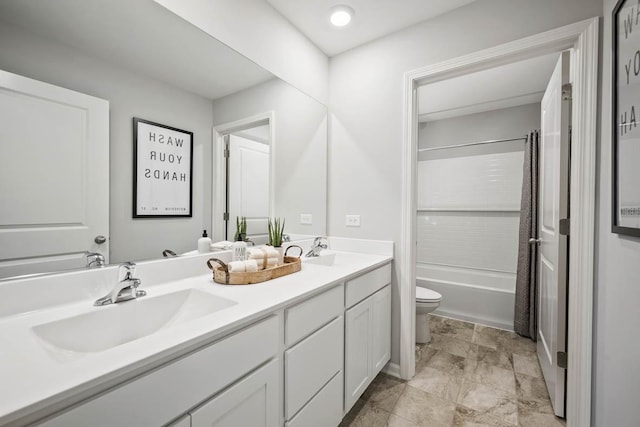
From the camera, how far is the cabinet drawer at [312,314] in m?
1.10

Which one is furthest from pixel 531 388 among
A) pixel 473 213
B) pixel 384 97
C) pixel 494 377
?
pixel 384 97

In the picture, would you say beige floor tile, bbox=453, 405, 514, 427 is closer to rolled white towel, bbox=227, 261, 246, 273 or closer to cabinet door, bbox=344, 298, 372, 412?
cabinet door, bbox=344, 298, 372, 412

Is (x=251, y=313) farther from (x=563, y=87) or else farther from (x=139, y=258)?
(x=563, y=87)

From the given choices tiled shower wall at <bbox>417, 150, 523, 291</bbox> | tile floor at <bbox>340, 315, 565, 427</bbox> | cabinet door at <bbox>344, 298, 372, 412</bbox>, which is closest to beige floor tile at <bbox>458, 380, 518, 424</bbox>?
tile floor at <bbox>340, 315, 565, 427</bbox>

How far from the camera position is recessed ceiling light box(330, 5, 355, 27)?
5.83 feet

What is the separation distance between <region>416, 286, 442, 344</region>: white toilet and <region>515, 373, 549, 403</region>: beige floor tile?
671mm

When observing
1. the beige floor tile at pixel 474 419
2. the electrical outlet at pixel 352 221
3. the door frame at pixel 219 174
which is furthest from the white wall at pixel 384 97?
the door frame at pixel 219 174

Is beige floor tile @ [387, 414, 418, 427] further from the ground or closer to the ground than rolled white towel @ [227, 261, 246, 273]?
closer to the ground

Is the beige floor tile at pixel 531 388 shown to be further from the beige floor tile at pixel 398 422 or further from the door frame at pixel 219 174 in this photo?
the door frame at pixel 219 174

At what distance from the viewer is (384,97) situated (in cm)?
203

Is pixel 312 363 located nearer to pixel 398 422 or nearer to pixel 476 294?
pixel 398 422

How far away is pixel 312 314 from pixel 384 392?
3.38 ft

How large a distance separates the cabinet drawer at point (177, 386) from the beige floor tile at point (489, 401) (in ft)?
4.79

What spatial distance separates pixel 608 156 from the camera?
4.15 feet
